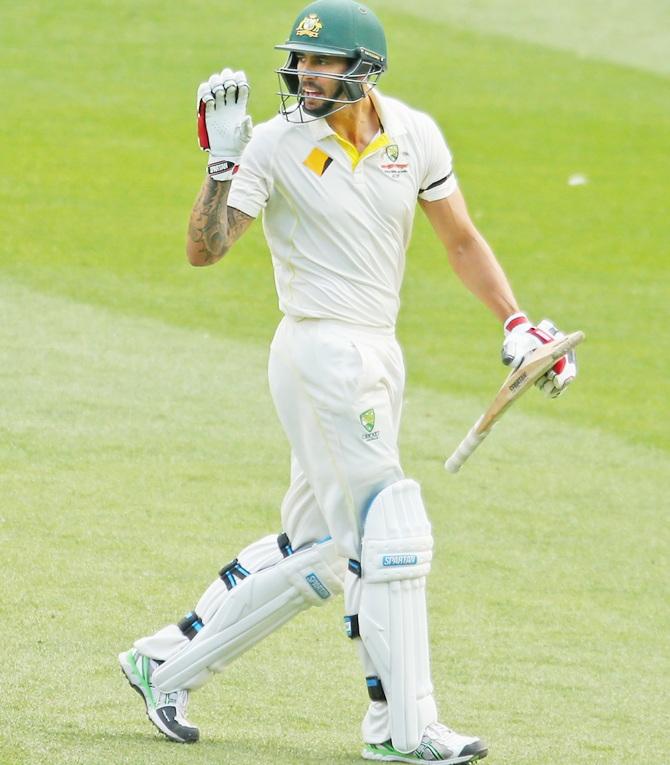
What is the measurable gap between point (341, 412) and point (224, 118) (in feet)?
2.78

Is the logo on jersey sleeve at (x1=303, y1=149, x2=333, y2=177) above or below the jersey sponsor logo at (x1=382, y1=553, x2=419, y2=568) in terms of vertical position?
above

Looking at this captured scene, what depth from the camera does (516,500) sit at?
7.54 metres

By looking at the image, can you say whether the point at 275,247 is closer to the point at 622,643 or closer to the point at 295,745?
the point at 295,745

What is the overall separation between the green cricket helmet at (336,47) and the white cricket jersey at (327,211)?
0.25ft

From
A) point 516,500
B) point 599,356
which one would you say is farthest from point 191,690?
point 599,356

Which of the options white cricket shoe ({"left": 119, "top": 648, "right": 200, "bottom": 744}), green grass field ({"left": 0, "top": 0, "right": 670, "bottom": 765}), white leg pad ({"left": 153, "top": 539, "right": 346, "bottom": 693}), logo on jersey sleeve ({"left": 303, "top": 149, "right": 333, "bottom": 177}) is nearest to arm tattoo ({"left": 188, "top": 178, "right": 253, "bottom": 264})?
logo on jersey sleeve ({"left": 303, "top": 149, "right": 333, "bottom": 177})

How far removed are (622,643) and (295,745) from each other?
179 cm

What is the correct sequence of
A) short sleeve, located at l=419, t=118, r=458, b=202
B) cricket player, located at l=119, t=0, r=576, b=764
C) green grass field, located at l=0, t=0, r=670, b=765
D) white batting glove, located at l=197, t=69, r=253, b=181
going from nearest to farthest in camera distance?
white batting glove, located at l=197, t=69, r=253, b=181, cricket player, located at l=119, t=0, r=576, b=764, short sleeve, located at l=419, t=118, r=458, b=202, green grass field, located at l=0, t=0, r=670, b=765

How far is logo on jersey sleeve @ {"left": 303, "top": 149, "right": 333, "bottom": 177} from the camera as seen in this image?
175 inches

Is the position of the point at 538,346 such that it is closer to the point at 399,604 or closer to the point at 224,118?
the point at 399,604

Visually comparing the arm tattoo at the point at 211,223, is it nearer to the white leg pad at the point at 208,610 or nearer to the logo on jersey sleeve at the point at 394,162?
the logo on jersey sleeve at the point at 394,162

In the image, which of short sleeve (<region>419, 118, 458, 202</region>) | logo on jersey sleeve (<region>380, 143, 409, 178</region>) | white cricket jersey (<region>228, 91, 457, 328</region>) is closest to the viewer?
white cricket jersey (<region>228, 91, 457, 328</region>)

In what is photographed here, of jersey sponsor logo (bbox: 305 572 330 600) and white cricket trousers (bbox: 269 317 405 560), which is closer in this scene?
white cricket trousers (bbox: 269 317 405 560)

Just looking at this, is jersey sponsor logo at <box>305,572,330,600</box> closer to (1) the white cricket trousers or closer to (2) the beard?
(1) the white cricket trousers
